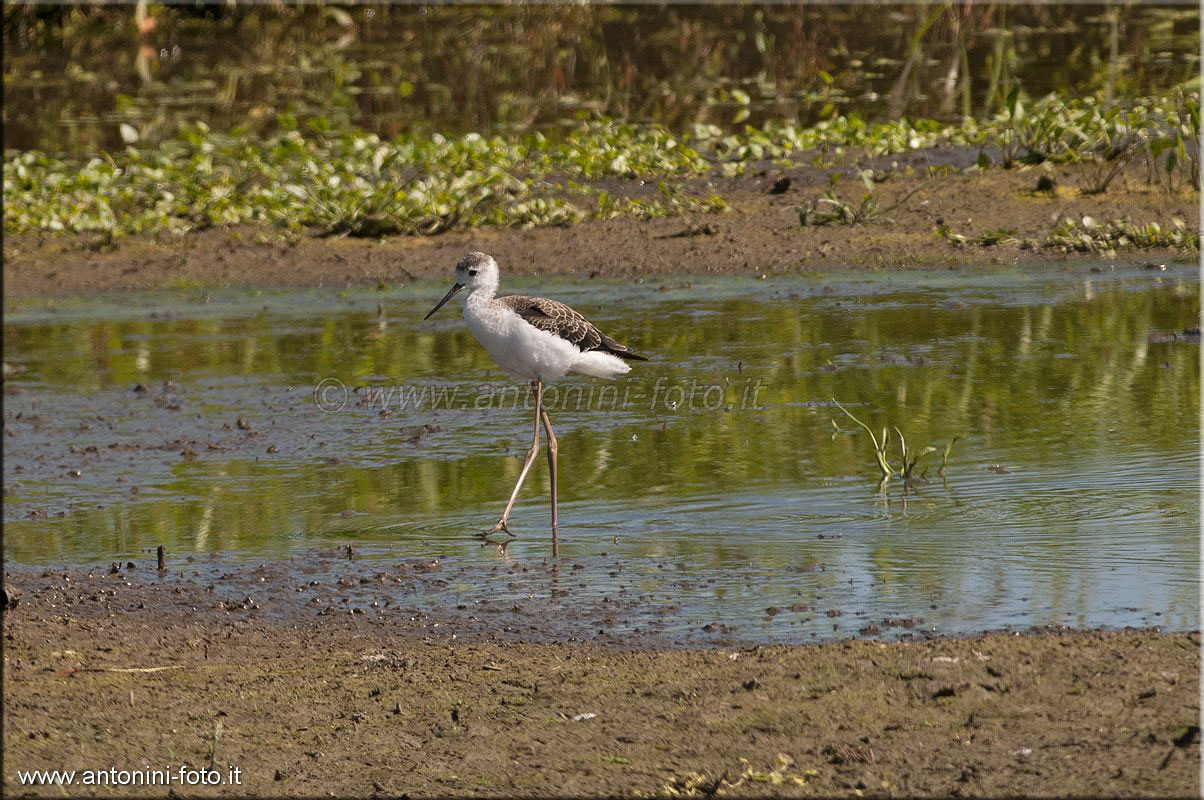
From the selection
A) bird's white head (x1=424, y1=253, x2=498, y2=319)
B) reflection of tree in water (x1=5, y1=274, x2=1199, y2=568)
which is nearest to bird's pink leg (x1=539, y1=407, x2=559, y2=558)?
reflection of tree in water (x1=5, y1=274, x2=1199, y2=568)

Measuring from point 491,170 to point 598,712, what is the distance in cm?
997

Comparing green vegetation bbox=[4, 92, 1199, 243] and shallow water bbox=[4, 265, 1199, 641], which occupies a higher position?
green vegetation bbox=[4, 92, 1199, 243]

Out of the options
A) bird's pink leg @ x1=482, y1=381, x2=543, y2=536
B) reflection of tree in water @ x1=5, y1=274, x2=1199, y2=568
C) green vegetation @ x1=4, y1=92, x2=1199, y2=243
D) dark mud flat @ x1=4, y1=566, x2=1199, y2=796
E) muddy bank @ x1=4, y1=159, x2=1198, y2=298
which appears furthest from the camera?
green vegetation @ x1=4, y1=92, x2=1199, y2=243

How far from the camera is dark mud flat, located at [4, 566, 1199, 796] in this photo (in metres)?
4.25

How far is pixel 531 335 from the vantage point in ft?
24.8

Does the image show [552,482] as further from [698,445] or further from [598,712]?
[598,712]

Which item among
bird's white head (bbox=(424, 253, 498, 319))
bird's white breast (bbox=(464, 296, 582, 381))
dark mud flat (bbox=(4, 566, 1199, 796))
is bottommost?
dark mud flat (bbox=(4, 566, 1199, 796))

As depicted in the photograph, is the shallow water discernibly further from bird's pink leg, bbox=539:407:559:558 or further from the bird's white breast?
A: the bird's white breast

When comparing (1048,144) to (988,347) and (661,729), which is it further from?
(661,729)

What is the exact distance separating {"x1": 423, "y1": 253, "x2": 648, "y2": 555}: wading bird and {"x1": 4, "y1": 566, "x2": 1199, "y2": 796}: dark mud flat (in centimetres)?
202

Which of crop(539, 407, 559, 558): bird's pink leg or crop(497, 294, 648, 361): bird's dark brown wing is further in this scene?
crop(497, 294, 648, 361): bird's dark brown wing

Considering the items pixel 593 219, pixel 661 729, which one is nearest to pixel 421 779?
pixel 661 729

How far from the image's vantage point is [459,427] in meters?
8.99

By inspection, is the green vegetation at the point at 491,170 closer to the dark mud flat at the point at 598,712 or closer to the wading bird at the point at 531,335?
the wading bird at the point at 531,335
